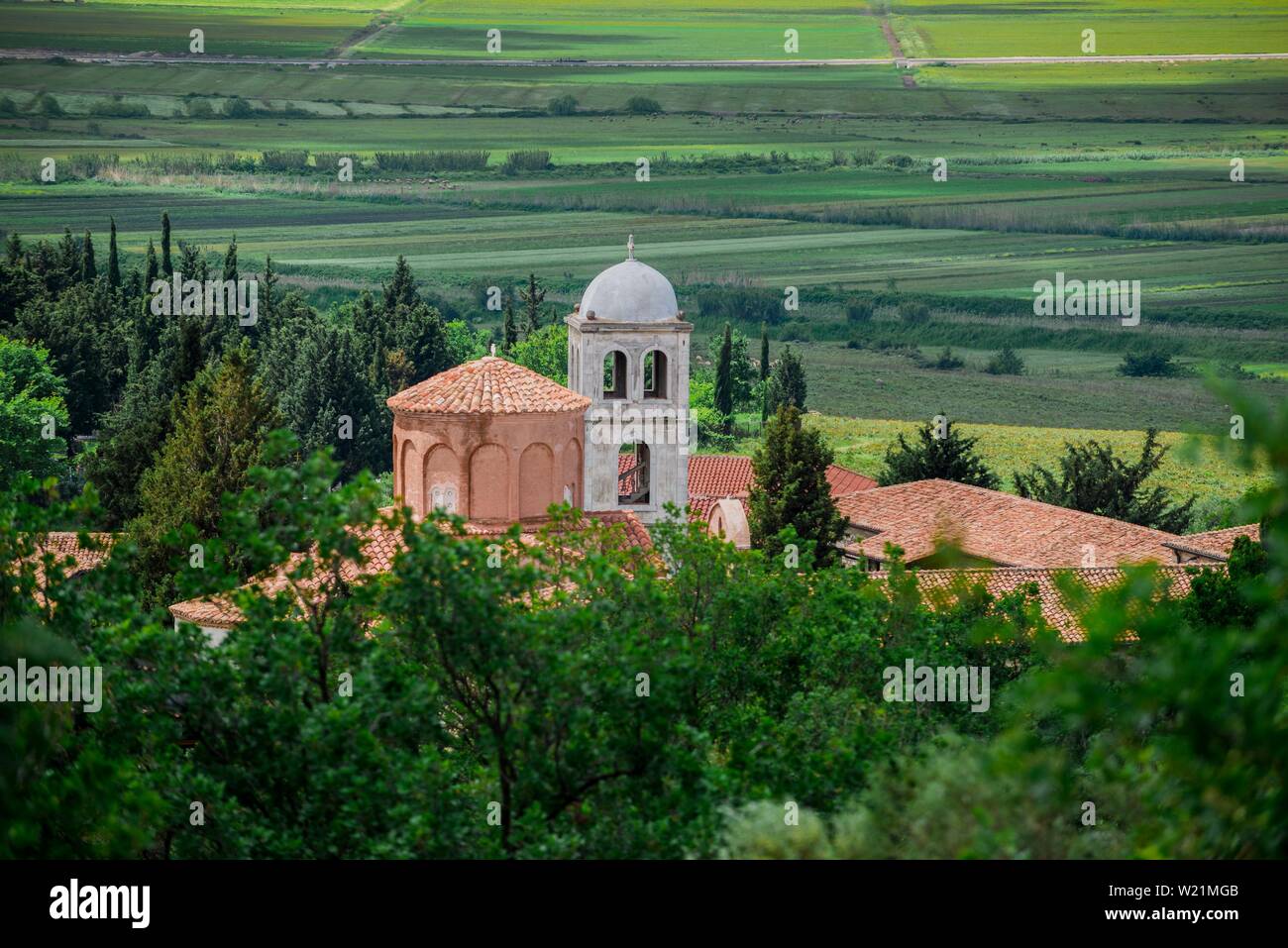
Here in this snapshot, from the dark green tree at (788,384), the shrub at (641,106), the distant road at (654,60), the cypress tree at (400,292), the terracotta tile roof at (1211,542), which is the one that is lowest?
the terracotta tile roof at (1211,542)

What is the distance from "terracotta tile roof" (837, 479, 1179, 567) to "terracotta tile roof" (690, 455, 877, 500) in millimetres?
5386

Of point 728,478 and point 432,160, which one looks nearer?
point 728,478

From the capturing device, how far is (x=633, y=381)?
40.8 meters

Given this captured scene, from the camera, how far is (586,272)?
115m

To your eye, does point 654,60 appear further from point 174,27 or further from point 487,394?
point 487,394

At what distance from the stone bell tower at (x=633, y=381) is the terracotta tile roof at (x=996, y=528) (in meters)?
5.73

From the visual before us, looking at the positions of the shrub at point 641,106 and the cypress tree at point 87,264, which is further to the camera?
the shrub at point 641,106

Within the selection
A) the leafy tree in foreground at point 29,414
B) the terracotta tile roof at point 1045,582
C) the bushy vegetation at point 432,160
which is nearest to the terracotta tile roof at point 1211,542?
the terracotta tile roof at point 1045,582

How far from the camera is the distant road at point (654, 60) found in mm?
137125

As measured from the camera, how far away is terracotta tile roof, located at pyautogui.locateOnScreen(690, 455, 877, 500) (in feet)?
187

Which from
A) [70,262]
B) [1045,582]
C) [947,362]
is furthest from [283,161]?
[1045,582]

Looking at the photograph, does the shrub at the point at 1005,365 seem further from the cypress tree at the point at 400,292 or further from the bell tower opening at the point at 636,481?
the bell tower opening at the point at 636,481

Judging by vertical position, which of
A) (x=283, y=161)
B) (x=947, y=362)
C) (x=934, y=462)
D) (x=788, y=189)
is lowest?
(x=934, y=462)

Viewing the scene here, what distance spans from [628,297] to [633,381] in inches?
62.6
